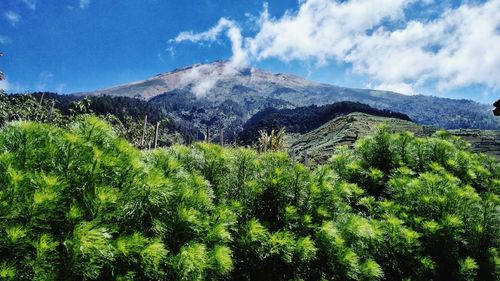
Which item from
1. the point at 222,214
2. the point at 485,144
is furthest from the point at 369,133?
the point at 485,144

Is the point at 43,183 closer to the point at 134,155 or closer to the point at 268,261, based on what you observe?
the point at 134,155

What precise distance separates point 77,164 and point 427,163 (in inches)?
150

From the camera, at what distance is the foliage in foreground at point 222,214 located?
163 centimetres

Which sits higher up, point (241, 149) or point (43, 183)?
point (241, 149)

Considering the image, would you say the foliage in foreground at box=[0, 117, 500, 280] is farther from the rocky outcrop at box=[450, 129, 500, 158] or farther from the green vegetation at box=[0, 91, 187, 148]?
the rocky outcrop at box=[450, 129, 500, 158]

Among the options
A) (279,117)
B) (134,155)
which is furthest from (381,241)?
(279,117)

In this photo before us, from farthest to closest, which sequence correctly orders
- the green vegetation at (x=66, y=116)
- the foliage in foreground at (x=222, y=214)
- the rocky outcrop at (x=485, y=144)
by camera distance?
the green vegetation at (x=66, y=116) → the rocky outcrop at (x=485, y=144) → the foliage in foreground at (x=222, y=214)

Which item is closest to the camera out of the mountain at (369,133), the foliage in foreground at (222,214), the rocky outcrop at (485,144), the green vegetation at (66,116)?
the foliage in foreground at (222,214)

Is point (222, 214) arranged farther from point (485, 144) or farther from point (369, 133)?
point (485, 144)

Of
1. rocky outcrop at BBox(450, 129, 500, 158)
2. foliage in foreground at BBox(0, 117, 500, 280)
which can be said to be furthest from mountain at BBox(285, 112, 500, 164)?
foliage in foreground at BBox(0, 117, 500, 280)

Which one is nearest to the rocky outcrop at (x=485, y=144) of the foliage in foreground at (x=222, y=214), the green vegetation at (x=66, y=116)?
the foliage in foreground at (x=222, y=214)

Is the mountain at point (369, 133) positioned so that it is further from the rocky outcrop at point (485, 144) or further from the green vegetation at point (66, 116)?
the green vegetation at point (66, 116)

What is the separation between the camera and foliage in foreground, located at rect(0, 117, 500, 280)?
5.36 ft

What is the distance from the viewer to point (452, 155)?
4.34 m
